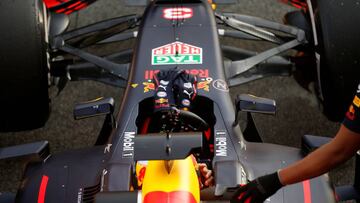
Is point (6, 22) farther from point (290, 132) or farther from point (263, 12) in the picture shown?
point (263, 12)

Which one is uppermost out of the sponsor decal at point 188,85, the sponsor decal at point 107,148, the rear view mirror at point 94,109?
the sponsor decal at point 188,85

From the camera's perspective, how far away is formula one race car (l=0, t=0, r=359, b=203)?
7.71 feet

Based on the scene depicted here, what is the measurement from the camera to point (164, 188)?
6.47 feet

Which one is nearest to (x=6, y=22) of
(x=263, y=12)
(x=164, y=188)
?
(x=164, y=188)

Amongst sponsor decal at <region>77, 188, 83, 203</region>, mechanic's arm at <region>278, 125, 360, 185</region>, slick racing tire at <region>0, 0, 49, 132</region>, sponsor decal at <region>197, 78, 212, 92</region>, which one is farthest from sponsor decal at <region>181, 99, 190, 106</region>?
slick racing tire at <region>0, 0, 49, 132</region>

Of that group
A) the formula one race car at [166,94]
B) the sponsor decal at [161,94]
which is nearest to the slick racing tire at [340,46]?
the formula one race car at [166,94]

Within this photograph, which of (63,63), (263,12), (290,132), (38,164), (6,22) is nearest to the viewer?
(38,164)

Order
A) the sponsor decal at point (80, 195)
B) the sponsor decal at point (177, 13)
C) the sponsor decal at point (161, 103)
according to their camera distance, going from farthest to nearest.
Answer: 1. the sponsor decal at point (177, 13)
2. the sponsor decal at point (161, 103)
3. the sponsor decal at point (80, 195)

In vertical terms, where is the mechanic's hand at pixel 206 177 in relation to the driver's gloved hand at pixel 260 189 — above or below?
below

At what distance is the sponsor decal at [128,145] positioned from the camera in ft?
8.19

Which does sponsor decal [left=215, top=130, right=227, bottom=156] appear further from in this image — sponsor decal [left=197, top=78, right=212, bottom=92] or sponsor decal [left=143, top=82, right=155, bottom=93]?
sponsor decal [left=143, top=82, right=155, bottom=93]

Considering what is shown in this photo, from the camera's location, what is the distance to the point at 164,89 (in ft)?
8.72

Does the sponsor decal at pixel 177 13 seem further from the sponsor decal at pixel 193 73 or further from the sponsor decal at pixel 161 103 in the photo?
the sponsor decal at pixel 161 103

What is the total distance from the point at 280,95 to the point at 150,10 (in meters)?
1.12
